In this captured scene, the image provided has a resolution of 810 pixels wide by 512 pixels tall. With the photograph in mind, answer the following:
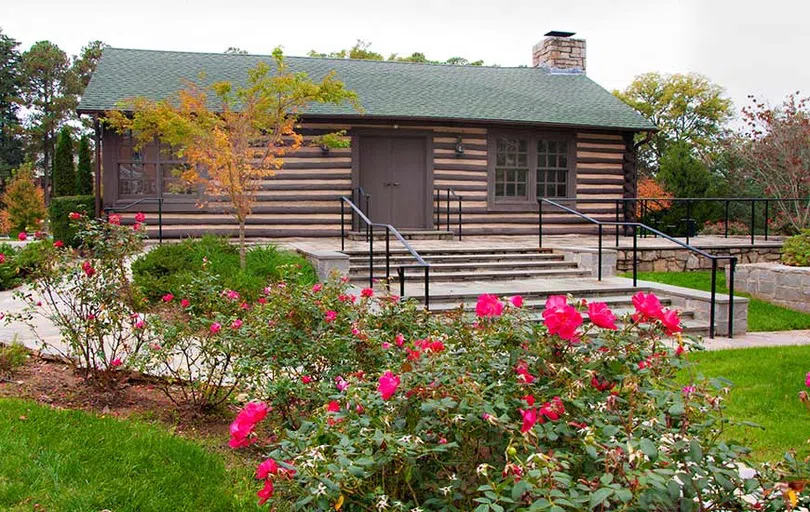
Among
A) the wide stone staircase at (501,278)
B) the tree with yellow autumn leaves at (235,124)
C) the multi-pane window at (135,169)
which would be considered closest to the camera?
the wide stone staircase at (501,278)

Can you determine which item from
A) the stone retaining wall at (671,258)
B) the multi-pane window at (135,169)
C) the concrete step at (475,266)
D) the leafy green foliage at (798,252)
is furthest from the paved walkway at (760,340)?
the multi-pane window at (135,169)

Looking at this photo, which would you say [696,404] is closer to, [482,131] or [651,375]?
[651,375]

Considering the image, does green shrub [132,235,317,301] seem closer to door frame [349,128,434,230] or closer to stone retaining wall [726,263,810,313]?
door frame [349,128,434,230]

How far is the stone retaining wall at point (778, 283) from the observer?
9967mm

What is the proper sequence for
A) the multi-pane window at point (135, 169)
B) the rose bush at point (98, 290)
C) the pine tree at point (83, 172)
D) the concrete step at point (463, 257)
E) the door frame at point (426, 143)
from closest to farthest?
the rose bush at point (98, 290), the concrete step at point (463, 257), the multi-pane window at point (135, 169), the door frame at point (426, 143), the pine tree at point (83, 172)

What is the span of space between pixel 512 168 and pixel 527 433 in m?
13.6

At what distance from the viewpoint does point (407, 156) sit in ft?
48.5

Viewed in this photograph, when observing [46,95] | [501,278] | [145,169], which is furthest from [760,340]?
[46,95]

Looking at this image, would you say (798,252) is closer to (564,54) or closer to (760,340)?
(760,340)

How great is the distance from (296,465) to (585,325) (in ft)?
3.87

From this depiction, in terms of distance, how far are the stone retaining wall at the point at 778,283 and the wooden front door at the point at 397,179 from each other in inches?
240

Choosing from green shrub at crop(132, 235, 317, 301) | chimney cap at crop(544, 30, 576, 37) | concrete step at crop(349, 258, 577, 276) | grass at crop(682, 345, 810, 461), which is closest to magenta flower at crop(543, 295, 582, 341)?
grass at crop(682, 345, 810, 461)

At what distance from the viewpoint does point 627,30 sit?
30.9m

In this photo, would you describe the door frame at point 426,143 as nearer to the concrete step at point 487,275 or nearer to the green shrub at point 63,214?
the concrete step at point 487,275
